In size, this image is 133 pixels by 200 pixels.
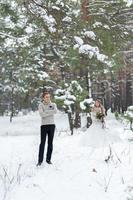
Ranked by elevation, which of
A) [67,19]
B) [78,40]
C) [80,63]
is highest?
[67,19]

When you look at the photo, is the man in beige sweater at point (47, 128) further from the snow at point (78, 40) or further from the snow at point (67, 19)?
the snow at point (67, 19)

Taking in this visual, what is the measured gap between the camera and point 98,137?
48.8 feet

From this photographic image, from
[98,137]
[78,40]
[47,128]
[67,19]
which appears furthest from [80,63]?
[98,137]

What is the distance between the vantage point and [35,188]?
10492 mm

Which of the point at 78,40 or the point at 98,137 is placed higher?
the point at 78,40

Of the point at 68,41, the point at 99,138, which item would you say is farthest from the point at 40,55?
the point at 68,41

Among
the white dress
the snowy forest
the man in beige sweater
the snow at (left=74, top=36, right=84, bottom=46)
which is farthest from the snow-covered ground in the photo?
the snow at (left=74, top=36, right=84, bottom=46)

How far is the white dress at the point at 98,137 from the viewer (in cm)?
1484

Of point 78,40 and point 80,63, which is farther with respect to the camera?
point 80,63

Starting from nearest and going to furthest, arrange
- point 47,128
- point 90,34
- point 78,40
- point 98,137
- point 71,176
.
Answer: point 71,176
point 78,40
point 90,34
point 47,128
point 98,137

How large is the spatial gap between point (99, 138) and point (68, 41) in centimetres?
383

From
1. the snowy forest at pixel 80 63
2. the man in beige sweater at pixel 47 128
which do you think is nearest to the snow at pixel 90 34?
the snowy forest at pixel 80 63

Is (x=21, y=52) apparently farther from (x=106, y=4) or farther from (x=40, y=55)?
(x=40, y=55)

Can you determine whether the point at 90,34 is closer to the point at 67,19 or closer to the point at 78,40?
the point at 78,40
